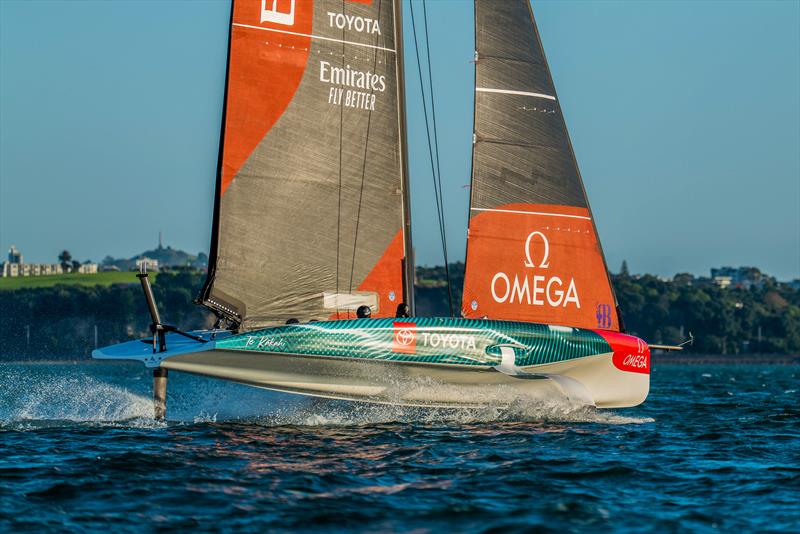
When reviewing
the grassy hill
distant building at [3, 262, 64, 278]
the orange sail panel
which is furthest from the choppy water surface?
distant building at [3, 262, 64, 278]

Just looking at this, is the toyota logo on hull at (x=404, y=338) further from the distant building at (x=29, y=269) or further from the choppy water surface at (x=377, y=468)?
the distant building at (x=29, y=269)

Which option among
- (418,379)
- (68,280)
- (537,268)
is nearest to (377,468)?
(418,379)

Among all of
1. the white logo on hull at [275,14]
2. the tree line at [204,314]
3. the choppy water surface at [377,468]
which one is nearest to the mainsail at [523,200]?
the choppy water surface at [377,468]

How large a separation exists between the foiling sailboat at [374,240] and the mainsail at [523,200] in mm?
25

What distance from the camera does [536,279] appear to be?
65.8 ft

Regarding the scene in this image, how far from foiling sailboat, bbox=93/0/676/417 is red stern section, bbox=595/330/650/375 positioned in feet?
0.10

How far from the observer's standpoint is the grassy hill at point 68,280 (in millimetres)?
147000

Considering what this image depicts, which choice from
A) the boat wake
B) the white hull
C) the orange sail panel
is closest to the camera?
the white hull

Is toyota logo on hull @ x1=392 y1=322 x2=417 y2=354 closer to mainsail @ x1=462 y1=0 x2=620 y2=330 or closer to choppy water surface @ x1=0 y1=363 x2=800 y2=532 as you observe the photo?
choppy water surface @ x1=0 y1=363 x2=800 y2=532

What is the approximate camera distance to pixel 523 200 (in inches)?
789

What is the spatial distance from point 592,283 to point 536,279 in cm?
103

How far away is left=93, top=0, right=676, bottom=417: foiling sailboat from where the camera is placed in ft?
57.5

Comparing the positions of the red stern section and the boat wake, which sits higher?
the red stern section

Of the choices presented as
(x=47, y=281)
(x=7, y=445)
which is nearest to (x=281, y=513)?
(x=7, y=445)
